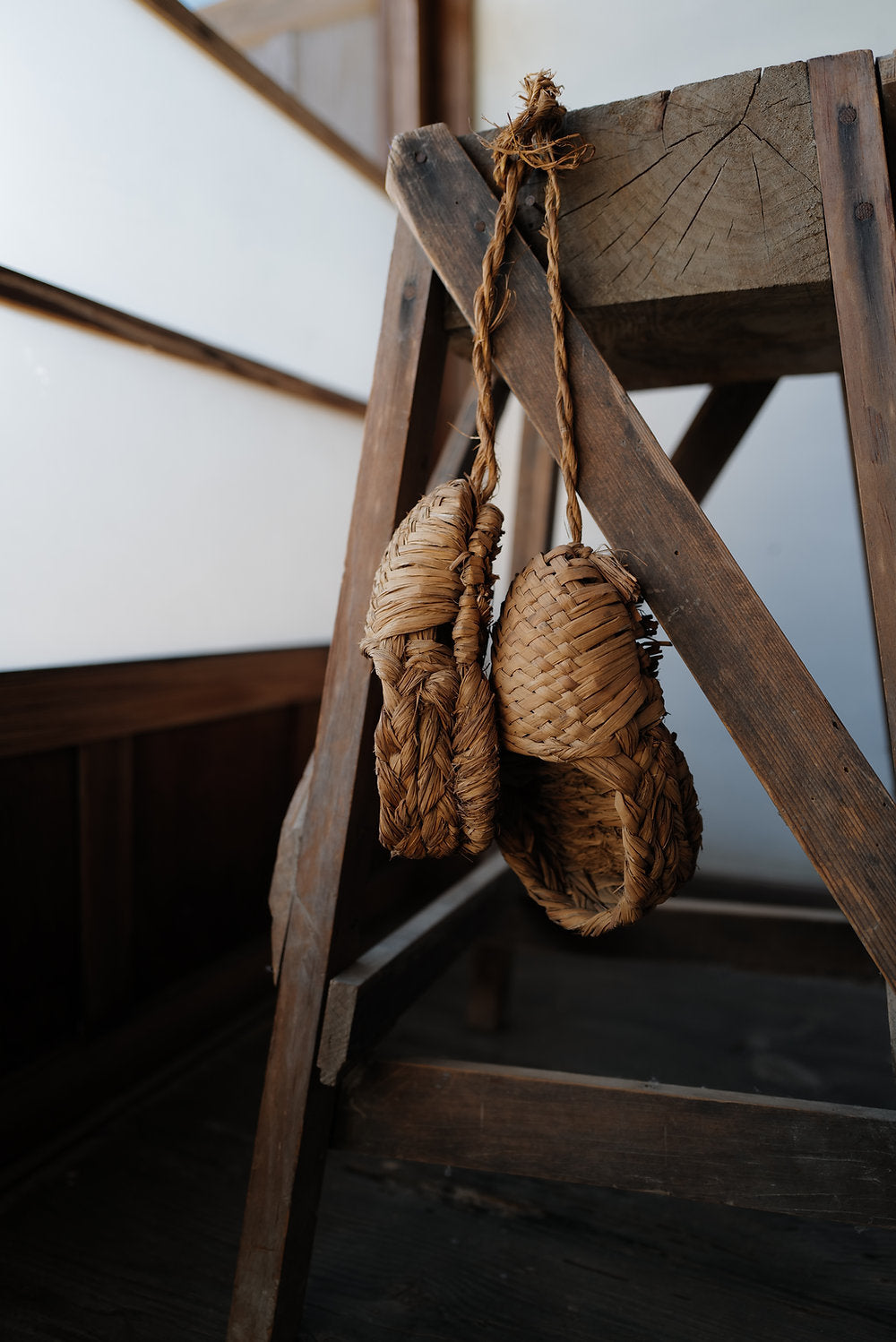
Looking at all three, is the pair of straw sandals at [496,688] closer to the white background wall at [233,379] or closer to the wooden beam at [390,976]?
the wooden beam at [390,976]

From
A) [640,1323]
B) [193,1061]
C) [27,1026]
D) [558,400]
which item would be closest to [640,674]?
[558,400]

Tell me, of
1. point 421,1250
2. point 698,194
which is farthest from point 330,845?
point 698,194

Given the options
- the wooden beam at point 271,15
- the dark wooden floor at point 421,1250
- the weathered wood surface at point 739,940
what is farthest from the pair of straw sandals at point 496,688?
the wooden beam at point 271,15

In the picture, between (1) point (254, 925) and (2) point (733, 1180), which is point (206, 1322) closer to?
(2) point (733, 1180)

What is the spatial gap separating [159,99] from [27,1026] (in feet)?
4.55

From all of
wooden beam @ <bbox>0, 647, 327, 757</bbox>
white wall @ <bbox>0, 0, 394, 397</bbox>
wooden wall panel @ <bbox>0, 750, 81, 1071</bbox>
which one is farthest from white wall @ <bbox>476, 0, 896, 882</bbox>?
wooden wall panel @ <bbox>0, 750, 81, 1071</bbox>

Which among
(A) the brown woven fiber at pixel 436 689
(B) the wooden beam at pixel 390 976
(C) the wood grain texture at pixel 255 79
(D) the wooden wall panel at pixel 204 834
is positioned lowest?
(D) the wooden wall panel at pixel 204 834

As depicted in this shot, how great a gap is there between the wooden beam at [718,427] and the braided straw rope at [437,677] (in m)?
0.69

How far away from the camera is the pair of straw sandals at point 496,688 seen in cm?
68

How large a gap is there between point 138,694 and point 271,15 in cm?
180

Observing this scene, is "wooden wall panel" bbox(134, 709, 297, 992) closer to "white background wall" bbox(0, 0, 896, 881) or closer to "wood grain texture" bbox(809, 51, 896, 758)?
"white background wall" bbox(0, 0, 896, 881)

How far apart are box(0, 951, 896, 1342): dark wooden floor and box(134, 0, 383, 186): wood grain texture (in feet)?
5.50

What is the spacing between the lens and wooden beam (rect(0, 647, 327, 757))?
120 cm

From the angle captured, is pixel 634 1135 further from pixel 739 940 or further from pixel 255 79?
pixel 255 79
